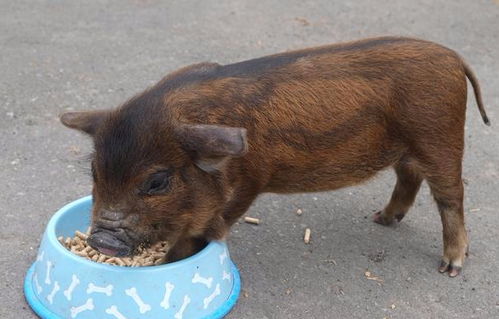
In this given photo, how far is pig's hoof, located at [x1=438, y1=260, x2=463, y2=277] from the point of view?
4.17 metres

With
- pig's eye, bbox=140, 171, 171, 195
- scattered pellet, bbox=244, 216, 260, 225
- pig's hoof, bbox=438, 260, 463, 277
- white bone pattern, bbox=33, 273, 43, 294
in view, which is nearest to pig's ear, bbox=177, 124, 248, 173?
pig's eye, bbox=140, 171, 171, 195

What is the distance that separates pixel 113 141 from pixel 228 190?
0.62 metres

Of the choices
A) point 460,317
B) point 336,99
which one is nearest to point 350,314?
point 460,317

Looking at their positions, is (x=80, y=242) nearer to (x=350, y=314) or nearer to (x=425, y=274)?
(x=350, y=314)

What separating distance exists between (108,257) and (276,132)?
1082 mm

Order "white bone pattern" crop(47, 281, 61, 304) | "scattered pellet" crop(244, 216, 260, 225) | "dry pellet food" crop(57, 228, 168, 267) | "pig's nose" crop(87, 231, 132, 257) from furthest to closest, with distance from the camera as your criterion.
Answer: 1. "scattered pellet" crop(244, 216, 260, 225)
2. "dry pellet food" crop(57, 228, 168, 267)
3. "white bone pattern" crop(47, 281, 61, 304)
4. "pig's nose" crop(87, 231, 132, 257)

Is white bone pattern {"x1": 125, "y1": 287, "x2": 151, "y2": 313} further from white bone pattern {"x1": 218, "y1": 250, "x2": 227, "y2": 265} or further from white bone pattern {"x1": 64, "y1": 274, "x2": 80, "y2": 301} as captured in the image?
white bone pattern {"x1": 218, "y1": 250, "x2": 227, "y2": 265}

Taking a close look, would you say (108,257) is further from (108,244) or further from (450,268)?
(450,268)

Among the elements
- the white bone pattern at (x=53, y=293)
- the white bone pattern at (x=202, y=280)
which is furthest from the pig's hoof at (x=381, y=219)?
the white bone pattern at (x=53, y=293)

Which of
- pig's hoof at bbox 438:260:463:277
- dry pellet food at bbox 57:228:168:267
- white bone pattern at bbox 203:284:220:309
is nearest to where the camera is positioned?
white bone pattern at bbox 203:284:220:309

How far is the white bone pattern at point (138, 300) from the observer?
3.39m

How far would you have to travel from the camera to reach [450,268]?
4199 millimetres

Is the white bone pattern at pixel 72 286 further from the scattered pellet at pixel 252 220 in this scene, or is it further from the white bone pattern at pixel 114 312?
the scattered pellet at pixel 252 220

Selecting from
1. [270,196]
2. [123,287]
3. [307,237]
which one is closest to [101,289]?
[123,287]
